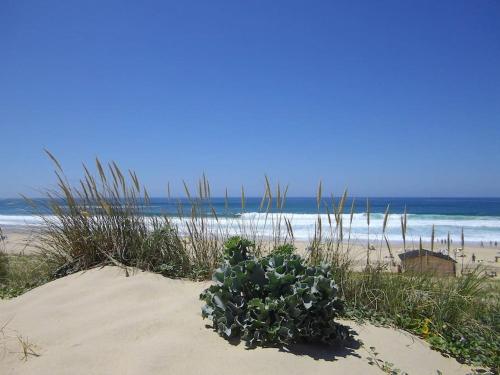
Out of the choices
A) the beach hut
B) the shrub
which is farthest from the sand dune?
the beach hut

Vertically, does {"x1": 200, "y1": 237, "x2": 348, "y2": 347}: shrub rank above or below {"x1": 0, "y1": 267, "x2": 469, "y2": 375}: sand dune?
above

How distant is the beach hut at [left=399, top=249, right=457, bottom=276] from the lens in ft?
13.5

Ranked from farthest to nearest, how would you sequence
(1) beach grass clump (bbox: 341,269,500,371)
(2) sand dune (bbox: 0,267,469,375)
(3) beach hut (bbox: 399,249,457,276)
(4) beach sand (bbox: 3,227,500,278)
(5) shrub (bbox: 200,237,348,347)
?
(4) beach sand (bbox: 3,227,500,278)
(3) beach hut (bbox: 399,249,457,276)
(1) beach grass clump (bbox: 341,269,500,371)
(5) shrub (bbox: 200,237,348,347)
(2) sand dune (bbox: 0,267,469,375)

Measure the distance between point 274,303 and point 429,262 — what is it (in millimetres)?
2530

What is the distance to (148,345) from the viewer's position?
257 centimetres

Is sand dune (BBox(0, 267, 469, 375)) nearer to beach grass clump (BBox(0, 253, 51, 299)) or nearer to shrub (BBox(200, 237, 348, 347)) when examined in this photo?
shrub (BBox(200, 237, 348, 347))

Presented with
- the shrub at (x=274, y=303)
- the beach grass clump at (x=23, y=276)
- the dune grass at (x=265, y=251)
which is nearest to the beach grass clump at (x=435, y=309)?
the dune grass at (x=265, y=251)

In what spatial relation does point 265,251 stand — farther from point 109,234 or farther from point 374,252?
point 374,252

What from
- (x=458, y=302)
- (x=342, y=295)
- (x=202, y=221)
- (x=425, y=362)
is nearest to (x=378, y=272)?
(x=342, y=295)

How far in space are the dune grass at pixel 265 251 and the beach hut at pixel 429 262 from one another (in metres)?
0.17

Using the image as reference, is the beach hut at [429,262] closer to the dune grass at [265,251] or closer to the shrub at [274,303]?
the dune grass at [265,251]

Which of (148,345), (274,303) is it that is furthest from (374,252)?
(148,345)

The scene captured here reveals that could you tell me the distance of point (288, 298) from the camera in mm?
2586

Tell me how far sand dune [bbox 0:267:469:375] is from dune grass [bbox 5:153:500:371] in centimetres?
38
